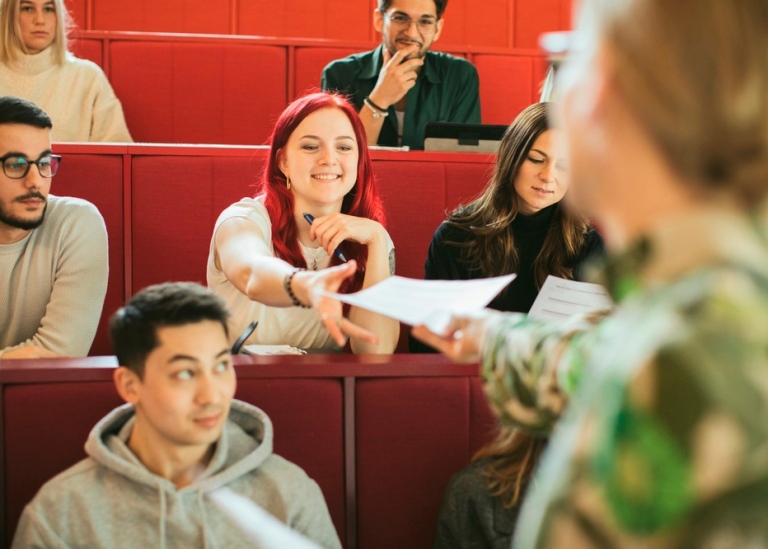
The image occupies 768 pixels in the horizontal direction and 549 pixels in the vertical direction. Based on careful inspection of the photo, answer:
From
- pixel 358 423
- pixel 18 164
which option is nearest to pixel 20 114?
pixel 18 164

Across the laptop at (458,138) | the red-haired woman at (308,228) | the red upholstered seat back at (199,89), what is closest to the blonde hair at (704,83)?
the red-haired woman at (308,228)

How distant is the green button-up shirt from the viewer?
2.33 m

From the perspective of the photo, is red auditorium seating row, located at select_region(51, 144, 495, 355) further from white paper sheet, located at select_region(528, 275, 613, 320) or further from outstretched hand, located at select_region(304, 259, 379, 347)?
outstretched hand, located at select_region(304, 259, 379, 347)

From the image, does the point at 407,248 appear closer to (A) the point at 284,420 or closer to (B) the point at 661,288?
(A) the point at 284,420

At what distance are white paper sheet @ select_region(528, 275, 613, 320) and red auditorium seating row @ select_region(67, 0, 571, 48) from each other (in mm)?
2300

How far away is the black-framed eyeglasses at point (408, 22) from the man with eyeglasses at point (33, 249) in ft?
3.14

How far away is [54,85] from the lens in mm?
2311

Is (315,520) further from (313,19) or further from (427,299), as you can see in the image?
(313,19)

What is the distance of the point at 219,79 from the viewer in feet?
8.93

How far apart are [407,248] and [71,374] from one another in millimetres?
920

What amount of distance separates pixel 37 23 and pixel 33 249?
85 centimetres

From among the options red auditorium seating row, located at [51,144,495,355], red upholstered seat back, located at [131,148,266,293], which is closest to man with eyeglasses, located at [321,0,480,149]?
red auditorium seating row, located at [51,144,495,355]

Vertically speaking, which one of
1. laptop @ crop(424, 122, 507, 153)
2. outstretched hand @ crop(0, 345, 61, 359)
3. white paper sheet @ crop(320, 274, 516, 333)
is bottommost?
outstretched hand @ crop(0, 345, 61, 359)

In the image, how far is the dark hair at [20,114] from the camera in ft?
5.15
